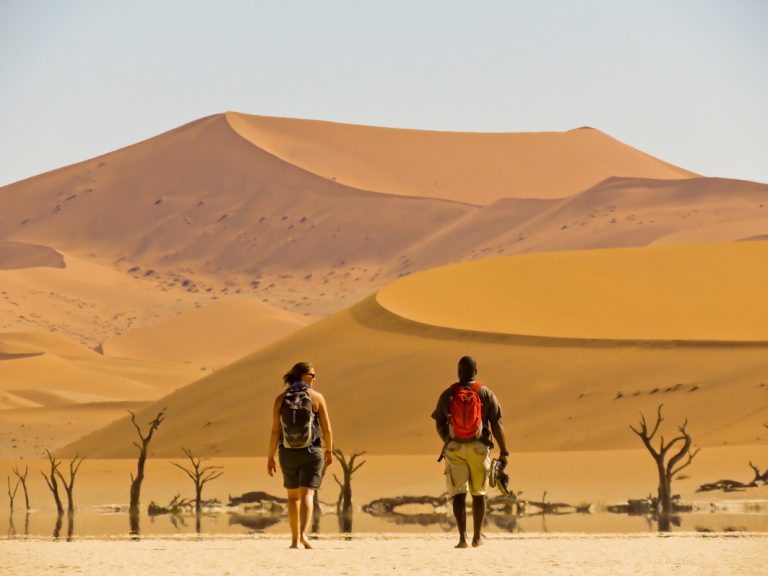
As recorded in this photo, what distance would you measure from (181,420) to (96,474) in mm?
11834

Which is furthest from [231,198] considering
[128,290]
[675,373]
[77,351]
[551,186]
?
[675,373]

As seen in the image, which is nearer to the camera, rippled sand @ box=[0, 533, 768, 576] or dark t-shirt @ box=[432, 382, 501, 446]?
rippled sand @ box=[0, 533, 768, 576]

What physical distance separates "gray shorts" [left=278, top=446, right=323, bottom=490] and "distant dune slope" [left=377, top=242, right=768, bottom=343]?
42.9 m

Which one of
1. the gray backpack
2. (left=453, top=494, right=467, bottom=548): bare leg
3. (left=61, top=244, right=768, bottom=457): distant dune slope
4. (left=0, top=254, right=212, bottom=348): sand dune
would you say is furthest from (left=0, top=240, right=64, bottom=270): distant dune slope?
(left=453, top=494, right=467, bottom=548): bare leg

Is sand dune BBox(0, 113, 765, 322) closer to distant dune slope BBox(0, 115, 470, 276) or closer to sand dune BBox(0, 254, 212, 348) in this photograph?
distant dune slope BBox(0, 115, 470, 276)

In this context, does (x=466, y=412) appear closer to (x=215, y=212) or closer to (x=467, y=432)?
(x=467, y=432)

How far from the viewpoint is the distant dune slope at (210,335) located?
379 feet

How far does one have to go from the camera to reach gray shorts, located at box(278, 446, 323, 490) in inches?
539

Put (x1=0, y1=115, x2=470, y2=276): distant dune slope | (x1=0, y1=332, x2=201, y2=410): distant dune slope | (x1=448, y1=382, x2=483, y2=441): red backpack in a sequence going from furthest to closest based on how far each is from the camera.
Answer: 1. (x1=0, y1=115, x2=470, y2=276): distant dune slope
2. (x1=0, y1=332, x2=201, y2=410): distant dune slope
3. (x1=448, y1=382, x2=483, y2=441): red backpack

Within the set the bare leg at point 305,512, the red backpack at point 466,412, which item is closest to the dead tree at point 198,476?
the bare leg at point 305,512

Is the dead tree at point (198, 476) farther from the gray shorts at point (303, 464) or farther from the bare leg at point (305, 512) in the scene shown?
the gray shorts at point (303, 464)

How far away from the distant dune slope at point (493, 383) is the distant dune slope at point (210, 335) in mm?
48238

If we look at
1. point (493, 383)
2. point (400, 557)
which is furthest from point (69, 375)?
point (400, 557)

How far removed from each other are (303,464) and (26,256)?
14030 cm
